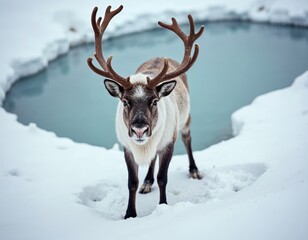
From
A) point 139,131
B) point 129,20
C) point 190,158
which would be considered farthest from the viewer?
point 129,20

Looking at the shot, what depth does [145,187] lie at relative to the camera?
4207 millimetres

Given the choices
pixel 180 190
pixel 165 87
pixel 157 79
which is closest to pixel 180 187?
pixel 180 190

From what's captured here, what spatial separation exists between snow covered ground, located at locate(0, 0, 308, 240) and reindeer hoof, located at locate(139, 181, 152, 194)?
0.07 m

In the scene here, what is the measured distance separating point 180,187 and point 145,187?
43 centimetres

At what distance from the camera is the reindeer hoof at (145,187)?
4195 millimetres

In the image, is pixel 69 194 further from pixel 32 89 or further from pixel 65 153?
pixel 32 89

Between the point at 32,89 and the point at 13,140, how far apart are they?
5.22m

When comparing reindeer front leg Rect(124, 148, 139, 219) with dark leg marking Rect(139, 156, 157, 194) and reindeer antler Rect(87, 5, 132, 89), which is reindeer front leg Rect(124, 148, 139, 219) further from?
reindeer antler Rect(87, 5, 132, 89)

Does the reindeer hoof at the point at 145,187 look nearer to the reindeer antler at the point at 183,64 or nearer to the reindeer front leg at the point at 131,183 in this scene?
the reindeer front leg at the point at 131,183

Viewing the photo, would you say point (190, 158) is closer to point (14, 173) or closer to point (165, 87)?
point (165, 87)

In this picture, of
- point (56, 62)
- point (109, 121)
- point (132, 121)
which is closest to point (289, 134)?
point (132, 121)

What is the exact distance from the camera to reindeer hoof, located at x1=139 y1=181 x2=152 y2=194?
4195 millimetres

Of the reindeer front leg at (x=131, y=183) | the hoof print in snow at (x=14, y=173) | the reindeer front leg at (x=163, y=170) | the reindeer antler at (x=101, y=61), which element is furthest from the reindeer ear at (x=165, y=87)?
the hoof print in snow at (x=14, y=173)

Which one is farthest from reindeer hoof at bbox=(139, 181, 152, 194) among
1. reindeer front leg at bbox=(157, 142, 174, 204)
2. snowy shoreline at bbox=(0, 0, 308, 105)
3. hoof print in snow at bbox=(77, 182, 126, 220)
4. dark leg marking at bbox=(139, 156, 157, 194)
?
snowy shoreline at bbox=(0, 0, 308, 105)
